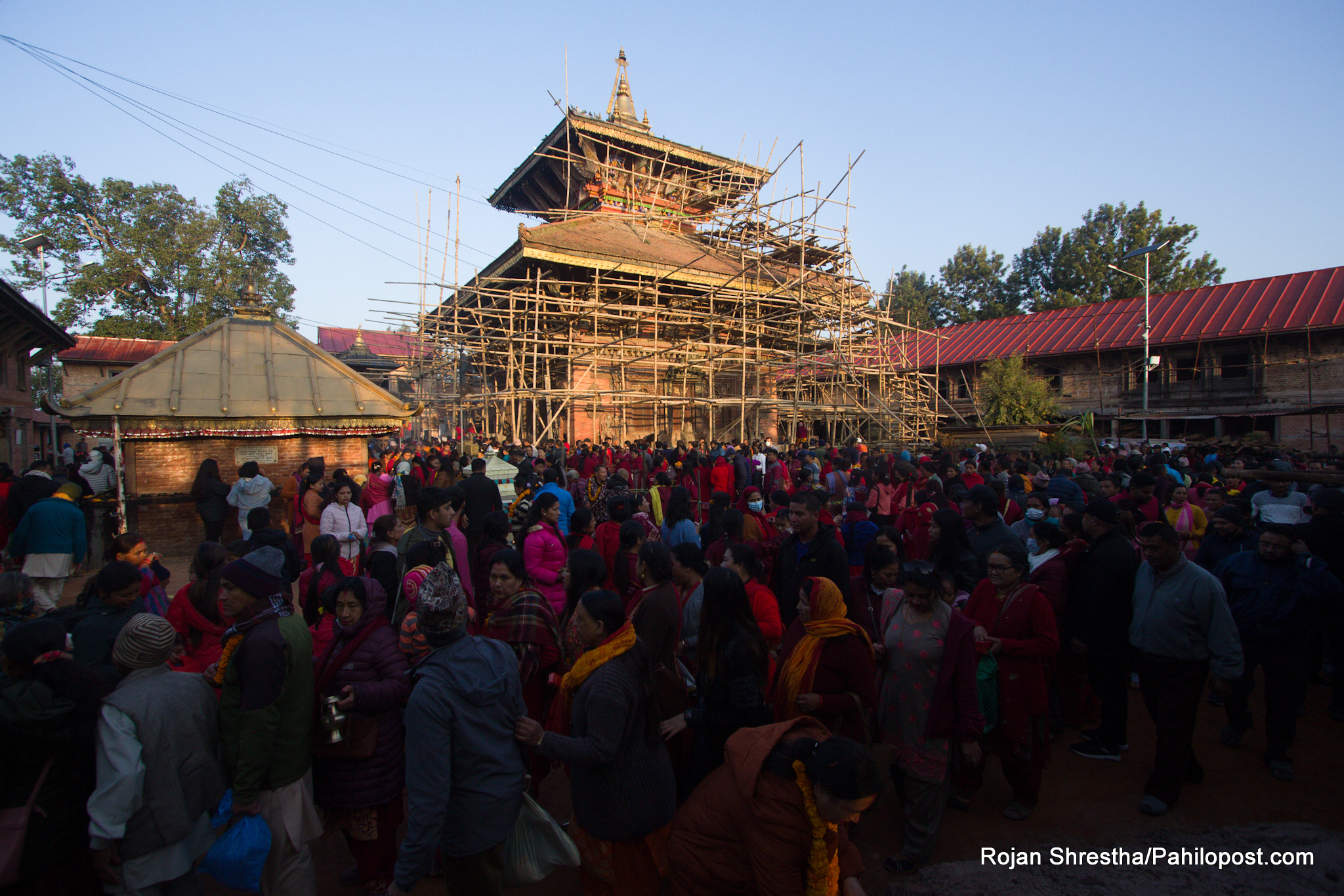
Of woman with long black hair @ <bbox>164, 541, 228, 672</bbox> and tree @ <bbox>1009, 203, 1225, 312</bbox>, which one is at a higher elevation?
tree @ <bbox>1009, 203, 1225, 312</bbox>

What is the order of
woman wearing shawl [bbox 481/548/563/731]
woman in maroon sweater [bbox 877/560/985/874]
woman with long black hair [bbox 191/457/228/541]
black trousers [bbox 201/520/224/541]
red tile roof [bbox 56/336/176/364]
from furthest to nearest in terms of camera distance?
red tile roof [bbox 56/336/176/364]
black trousers [bbox 201/520/224/541]
woman with long black hair [bbox 191/457/228/541]
woman wearing shawl [bbox 481/548/563/731]
woman in maroon sweater [bbox 877/560/985/874]

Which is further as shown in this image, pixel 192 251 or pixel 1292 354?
pixel 192 251

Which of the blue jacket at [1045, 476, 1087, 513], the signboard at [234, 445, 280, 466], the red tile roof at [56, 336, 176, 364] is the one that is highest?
the red tile roof at [56, 336, 176, 364]

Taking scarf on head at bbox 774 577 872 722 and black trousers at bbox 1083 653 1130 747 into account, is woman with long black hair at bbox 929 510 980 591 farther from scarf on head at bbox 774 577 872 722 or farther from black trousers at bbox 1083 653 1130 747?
scarf on head at bbox 774 577 872 722

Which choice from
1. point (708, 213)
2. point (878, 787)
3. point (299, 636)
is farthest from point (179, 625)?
point (708, 213)

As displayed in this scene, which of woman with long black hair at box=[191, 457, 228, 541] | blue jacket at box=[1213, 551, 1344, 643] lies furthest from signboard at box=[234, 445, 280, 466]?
blue jacket at box=[1213, 551, 1344, 643]

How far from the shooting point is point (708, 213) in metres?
25.2

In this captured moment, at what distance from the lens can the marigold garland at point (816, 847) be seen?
206 centimetres

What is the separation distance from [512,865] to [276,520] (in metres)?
8.53

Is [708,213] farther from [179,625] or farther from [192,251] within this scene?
[179,625]

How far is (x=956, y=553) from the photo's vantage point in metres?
4.89

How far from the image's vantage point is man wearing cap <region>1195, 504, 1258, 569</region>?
4.64 metres

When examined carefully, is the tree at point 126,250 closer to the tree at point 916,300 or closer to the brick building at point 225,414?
the brick building at point 225,414

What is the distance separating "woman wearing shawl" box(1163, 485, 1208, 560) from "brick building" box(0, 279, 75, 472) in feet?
66.2
